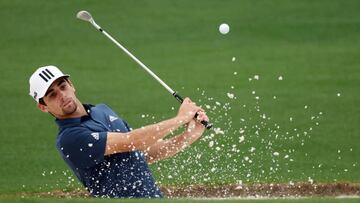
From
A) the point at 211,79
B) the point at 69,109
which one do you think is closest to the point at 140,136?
the point at 69,109

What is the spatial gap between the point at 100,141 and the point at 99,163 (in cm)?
23

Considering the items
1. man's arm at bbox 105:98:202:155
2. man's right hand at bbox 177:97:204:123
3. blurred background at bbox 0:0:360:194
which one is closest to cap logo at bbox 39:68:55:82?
man's arm at bbox 105:98:202:155

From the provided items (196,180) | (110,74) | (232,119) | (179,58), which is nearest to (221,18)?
(179,58)

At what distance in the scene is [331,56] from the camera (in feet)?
58.8

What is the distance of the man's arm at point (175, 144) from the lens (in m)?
9.54

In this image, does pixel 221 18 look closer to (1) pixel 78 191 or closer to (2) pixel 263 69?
(2) pixel 263 69

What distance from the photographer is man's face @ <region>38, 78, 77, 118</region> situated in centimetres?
916

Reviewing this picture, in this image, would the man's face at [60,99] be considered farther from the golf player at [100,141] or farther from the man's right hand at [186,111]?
the man's right hand at [186,111]

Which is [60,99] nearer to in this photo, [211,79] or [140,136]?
[140,136]

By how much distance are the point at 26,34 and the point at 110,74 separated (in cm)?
332

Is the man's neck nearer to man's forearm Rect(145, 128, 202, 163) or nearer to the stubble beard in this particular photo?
A: the stubble beard

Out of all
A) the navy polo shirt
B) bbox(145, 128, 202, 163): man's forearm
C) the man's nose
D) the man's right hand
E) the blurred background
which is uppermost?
the blurred background

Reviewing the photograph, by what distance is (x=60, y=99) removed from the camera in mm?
9203

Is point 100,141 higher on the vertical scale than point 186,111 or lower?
lower
